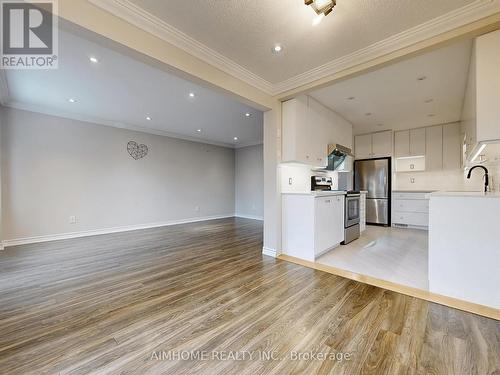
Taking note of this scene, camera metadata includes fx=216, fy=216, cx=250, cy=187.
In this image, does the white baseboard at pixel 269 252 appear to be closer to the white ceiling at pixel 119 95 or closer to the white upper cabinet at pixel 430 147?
the white ceiling at pixel 119 95

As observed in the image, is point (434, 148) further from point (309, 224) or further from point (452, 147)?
point (309, 224)

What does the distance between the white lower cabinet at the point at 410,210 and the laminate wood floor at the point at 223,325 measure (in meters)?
4.08


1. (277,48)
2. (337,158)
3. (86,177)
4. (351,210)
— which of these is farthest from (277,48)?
(86,177)

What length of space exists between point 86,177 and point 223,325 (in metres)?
4.78

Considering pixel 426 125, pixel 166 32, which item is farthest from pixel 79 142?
pixel 426 125

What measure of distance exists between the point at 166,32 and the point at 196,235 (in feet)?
12.5

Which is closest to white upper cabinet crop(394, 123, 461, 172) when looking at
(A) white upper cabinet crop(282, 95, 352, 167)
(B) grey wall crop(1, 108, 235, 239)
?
(A) white upper cabinet crop(282, 95, 352, 167)

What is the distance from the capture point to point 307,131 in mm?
3562

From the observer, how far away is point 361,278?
8.19ft

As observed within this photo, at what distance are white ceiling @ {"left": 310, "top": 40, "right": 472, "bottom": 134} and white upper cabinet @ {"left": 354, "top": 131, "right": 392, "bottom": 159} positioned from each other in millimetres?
639

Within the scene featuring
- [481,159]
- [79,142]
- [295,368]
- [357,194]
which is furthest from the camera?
[79,142]

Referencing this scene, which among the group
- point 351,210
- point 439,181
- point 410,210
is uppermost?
point 439,181

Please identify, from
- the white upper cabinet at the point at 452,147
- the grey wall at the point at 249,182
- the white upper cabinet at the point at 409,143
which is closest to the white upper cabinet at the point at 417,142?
the white upper cabinet at the point at 409,143

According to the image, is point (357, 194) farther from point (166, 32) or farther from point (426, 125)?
point (166, 32)
